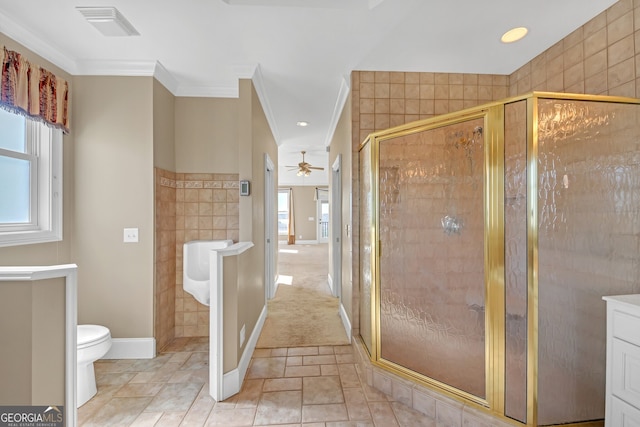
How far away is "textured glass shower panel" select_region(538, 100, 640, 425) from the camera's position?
1415 millimetres

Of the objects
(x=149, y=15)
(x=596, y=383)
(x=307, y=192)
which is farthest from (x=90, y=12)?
(x=307, y=192)

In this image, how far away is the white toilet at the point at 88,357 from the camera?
1750 millimetres

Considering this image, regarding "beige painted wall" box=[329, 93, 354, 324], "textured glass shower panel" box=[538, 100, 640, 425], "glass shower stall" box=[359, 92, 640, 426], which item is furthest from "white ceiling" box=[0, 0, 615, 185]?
"textured glass shower panel" box=[538, 100, 640, 425]

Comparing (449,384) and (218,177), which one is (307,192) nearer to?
(218,177)

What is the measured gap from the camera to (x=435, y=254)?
5.99 ft

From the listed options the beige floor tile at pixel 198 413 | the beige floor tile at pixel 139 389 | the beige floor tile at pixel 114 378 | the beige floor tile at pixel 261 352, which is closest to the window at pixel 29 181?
the beige floor tile at pixel 114 378

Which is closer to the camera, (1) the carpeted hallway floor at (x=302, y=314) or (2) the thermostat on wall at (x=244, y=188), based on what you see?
(2) the thermostat on wall at (x=244, y=188)

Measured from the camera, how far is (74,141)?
2.28 meters

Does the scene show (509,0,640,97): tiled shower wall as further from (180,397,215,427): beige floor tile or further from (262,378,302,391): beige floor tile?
(180,397,215,427): beige floor tile

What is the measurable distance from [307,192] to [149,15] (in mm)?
8665

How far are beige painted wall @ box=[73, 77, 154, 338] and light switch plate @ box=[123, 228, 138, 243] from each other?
0.03m

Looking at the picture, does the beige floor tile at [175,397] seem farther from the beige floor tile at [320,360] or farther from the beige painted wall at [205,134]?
the beige painted wall at [205,134]

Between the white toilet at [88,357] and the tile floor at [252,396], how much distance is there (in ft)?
0.22

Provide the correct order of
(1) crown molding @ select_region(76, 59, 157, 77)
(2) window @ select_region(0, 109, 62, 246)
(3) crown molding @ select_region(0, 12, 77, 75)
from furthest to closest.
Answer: (1) crown molding @ select_region(76, 59, 157, 77), (2) window @ select_region(0, 109, 62, 246), (3) crown molding @ select_region(0, 12, 77, 75)
